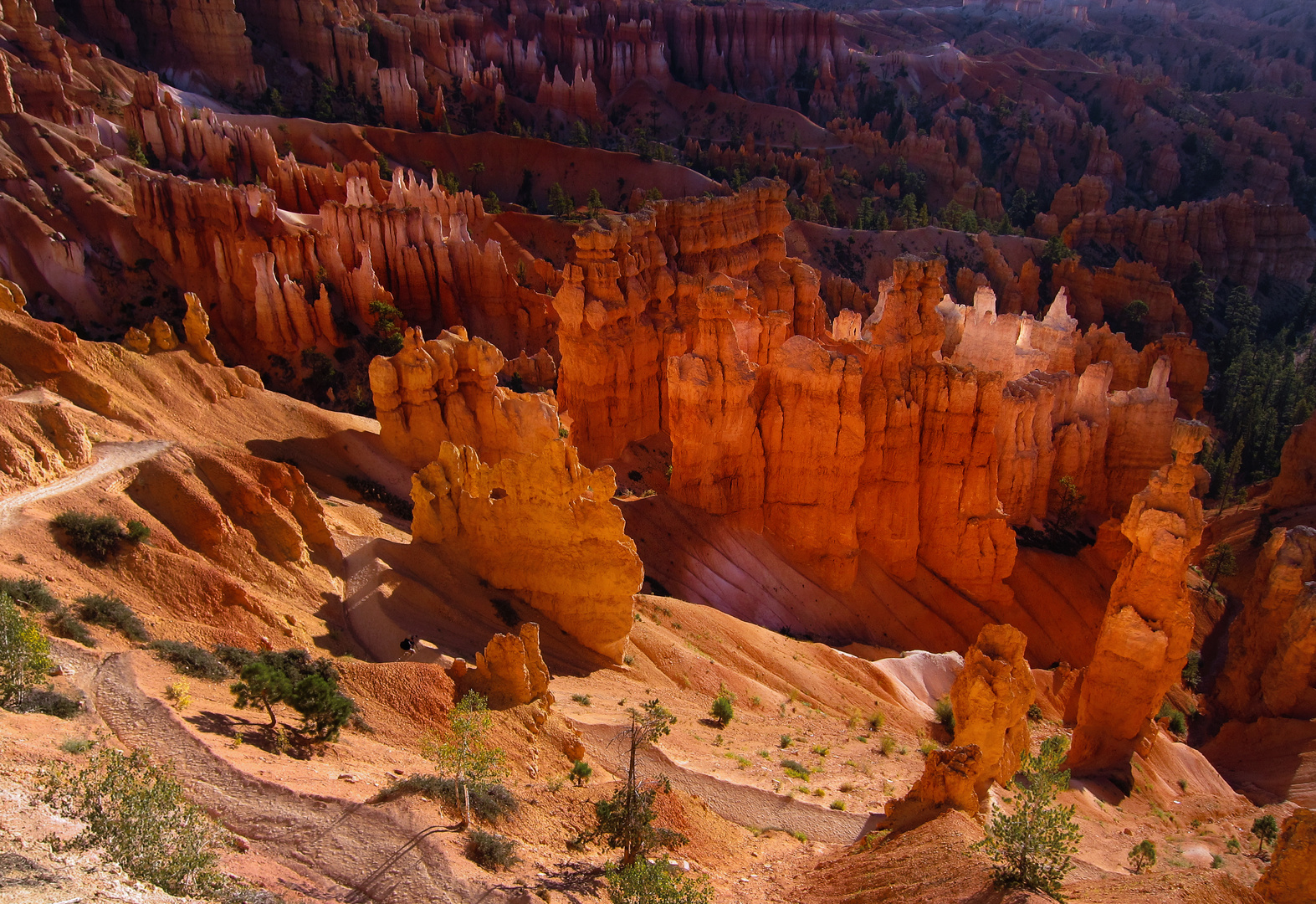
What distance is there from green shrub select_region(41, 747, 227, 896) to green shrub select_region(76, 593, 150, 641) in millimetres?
4463

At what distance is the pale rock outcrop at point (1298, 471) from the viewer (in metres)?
41.7

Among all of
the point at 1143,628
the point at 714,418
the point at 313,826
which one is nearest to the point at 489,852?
the point at 313,826

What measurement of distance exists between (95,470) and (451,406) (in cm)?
1032

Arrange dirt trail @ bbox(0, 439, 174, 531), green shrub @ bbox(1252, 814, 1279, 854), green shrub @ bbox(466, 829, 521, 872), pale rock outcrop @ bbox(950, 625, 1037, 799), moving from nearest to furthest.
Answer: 1. green shrub @ bbox(466, 829, 521, 872)
2. dirt trail @ bbox(0, 439, 174, 531)
3. pale rock outcrop @ bbox(950, 625, 1037, 799)
4. green shrub @ bbox(1252, 814, 1279, 854)

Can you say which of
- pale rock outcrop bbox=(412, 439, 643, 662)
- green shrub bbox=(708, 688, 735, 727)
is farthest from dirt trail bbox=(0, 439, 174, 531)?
green shrub bbox=(708, 688, 735, 727)

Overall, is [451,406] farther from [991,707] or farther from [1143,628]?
[1143,628]

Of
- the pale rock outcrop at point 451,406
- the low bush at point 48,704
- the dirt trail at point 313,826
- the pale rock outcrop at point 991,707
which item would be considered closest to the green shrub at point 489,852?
the dirt trail at point 313,826

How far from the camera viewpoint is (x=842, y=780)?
19.0 m

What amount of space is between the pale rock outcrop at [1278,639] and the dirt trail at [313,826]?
27.3 meters

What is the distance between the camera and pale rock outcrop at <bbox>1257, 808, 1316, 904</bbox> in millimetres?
14641

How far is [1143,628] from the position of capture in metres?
24.9

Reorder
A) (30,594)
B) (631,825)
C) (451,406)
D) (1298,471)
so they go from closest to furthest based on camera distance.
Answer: (631,825) < (30,594) < (451,406) < (1298,471)

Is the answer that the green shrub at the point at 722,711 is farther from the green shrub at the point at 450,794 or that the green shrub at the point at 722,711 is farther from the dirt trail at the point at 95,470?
the dirt trail at the point at 95,470

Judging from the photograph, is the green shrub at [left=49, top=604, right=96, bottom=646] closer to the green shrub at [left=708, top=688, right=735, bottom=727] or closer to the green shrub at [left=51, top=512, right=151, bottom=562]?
the green shrub at [left=51, top=512, right=151, bottom=562]
